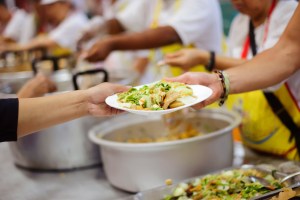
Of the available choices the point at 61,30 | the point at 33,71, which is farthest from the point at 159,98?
the point at 61,30

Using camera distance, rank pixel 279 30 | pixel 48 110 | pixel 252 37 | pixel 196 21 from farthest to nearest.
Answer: pixel 196 21 → pixel 252 37 → pixel 279 30 → pixel 48 110

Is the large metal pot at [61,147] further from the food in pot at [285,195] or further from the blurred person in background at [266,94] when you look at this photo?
the food in pot at [285,195]

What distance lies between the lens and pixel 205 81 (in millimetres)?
1198

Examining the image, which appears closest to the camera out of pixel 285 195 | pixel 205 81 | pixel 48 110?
pixel 285 195

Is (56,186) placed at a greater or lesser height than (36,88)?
lesser

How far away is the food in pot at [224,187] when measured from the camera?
1.07 meters

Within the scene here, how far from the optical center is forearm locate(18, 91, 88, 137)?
1.00 meters

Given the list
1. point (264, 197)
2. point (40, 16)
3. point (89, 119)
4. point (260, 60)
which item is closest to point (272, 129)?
point (260, 60)

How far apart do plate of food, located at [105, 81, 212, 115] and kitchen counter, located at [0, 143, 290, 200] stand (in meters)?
0.45

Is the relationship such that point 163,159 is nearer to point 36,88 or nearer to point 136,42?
point 36,88

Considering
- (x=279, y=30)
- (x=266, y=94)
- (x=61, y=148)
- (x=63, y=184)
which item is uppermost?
(x=279, y=30)

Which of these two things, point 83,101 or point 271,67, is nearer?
point 83,101

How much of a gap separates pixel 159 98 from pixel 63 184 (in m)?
0.67

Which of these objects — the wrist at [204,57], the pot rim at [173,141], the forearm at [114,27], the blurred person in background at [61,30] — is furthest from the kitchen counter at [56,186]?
the blurred person in background at [61,30]
